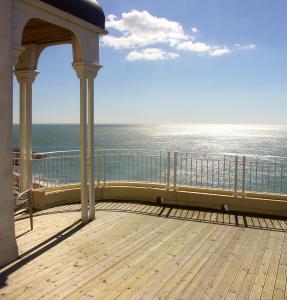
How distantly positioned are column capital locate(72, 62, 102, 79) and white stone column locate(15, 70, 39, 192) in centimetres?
155

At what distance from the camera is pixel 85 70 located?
610 cm

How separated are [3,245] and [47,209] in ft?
8.90

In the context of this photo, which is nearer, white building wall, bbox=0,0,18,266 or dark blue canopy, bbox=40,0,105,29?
white building wall, bbox=0,0,18,266

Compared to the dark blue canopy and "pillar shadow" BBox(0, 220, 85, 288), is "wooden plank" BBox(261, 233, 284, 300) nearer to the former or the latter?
"pillar shadow" BBox(0, 220, 85, 288)

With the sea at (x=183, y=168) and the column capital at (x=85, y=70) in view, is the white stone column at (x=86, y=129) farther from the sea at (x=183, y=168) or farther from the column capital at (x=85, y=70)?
the sea at (x=183, y=168)

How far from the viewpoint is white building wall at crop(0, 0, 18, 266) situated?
434 cm

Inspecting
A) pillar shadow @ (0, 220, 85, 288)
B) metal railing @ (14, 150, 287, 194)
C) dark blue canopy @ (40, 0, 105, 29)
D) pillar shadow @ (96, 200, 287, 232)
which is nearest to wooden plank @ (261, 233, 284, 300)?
pillar shadow @ (96, 200, 287, 232)

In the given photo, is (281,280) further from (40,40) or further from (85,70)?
(40,40)

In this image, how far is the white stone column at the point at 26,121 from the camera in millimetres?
7234

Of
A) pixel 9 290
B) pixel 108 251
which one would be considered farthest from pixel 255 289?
pixel 9 290

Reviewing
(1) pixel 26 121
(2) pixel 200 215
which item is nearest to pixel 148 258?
(2) pixel 200 215

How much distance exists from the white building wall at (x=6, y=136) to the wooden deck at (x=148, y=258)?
32 cm

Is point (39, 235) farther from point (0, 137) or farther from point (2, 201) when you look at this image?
point (0, 137)

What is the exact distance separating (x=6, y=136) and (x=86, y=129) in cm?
200
